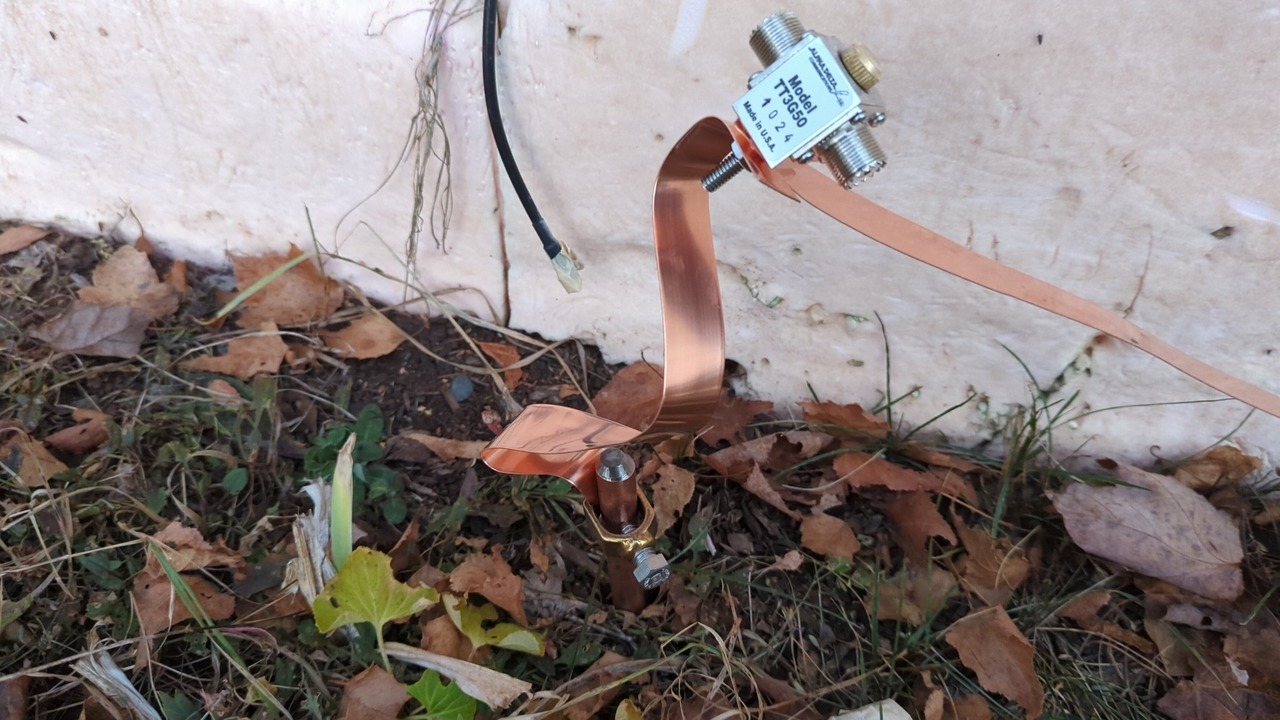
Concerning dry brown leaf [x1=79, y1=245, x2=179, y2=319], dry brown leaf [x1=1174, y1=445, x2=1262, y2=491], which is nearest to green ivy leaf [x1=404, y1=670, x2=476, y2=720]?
dry brown leaf [x1=79, y1=245, x2=179, y2=319]

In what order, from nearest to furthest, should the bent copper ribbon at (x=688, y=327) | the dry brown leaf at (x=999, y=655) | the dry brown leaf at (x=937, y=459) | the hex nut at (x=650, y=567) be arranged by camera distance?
the bent copper ribbon at (x=688, y=327) → the hex nut at (x=650, y=567) → the dry brown leaf at (x=999, y=655) → the dry brown leaf at (x=937, y=459)

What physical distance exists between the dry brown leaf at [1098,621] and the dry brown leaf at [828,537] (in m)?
0.29

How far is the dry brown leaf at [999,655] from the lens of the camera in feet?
3.07

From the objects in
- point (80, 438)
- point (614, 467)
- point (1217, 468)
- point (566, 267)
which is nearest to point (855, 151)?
point (614, 467)

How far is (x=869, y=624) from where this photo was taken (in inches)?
40.8

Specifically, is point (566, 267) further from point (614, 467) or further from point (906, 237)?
point (906, 237)

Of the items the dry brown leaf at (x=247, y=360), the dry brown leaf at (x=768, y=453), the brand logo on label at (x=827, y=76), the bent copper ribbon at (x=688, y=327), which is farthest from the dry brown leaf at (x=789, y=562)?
the dry brown leaf at (x=247, y=360)

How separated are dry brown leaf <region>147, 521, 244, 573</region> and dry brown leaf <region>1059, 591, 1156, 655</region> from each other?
3.71 ft

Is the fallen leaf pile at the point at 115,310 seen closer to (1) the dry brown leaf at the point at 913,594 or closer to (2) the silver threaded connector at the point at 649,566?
(2) the silver threaded connector at the point at 649,566

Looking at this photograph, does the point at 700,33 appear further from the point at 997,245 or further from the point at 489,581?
the point at 489,581

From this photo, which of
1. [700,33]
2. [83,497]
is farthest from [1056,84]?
[83,497]

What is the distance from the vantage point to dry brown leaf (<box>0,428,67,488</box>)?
3.64 ft

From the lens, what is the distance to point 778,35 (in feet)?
1.99

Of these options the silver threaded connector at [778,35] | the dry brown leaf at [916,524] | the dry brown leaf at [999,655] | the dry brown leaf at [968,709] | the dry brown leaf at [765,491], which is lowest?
the dry brown leaf at [968,709]
